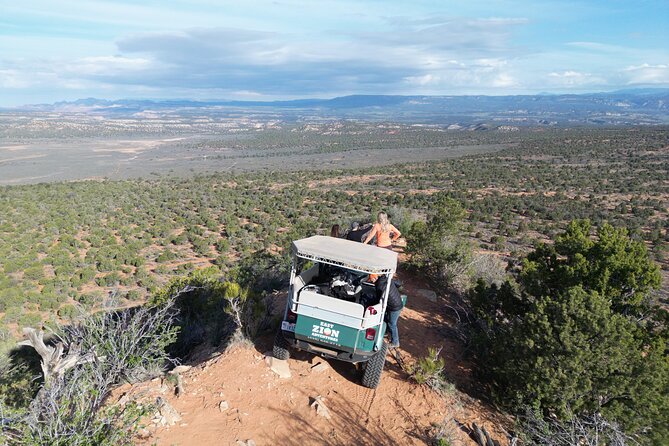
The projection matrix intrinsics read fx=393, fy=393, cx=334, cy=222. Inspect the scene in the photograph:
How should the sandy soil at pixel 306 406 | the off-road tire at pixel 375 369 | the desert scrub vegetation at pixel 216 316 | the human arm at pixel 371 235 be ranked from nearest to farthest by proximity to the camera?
1. the sandy soil at pixel 306 406
2. the off-road tire at pixel 375 369
3. the desert scrub vegetation at pixel 216 316
4. the human arm at pixel 371 235

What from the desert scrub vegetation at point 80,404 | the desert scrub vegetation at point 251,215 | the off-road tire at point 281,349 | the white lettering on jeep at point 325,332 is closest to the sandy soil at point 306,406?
the off-road tire at point 281,349

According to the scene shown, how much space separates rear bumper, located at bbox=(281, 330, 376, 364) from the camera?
5.23m

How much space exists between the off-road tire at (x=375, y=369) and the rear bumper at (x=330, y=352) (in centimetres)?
14

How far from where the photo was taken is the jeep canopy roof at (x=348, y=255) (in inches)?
203

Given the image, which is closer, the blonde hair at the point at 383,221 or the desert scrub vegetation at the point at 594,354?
the desert scrub vegetation at the point at 594,354

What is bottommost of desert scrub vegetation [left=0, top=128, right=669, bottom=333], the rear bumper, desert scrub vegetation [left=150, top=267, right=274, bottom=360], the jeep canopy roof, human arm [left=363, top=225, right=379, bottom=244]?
desert scrub vegetation [left=0, top=128, right=669, bottom=333]

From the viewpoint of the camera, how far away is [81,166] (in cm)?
6506

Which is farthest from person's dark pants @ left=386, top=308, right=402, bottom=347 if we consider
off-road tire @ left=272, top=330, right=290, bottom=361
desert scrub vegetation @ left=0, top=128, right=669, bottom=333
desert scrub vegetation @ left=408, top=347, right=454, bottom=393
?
desert scrub vegetation @ left=0, top=128, right=669, bottom=333

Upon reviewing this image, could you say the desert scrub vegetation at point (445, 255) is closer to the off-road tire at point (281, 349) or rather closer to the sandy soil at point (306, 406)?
the sandy soil at point (306, 406)

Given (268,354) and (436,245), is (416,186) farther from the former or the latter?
(268,354)

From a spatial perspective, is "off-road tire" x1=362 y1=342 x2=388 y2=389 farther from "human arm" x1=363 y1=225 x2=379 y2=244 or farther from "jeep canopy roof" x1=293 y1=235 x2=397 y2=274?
"human arm" x1=363 y1=225 x2=379 y2=244

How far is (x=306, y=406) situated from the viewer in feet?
17.0

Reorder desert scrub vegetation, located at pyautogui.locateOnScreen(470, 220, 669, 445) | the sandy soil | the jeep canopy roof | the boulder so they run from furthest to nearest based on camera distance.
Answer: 1. the boulder
2. the jeep canopy roof
3. desert scrub vegetation, located at pyautogui.locateOnScreen(470, 220, 669, 445)
4. the sandy soil

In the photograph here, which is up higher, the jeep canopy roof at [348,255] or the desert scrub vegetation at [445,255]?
the jeep canopy roof at [348,255]
